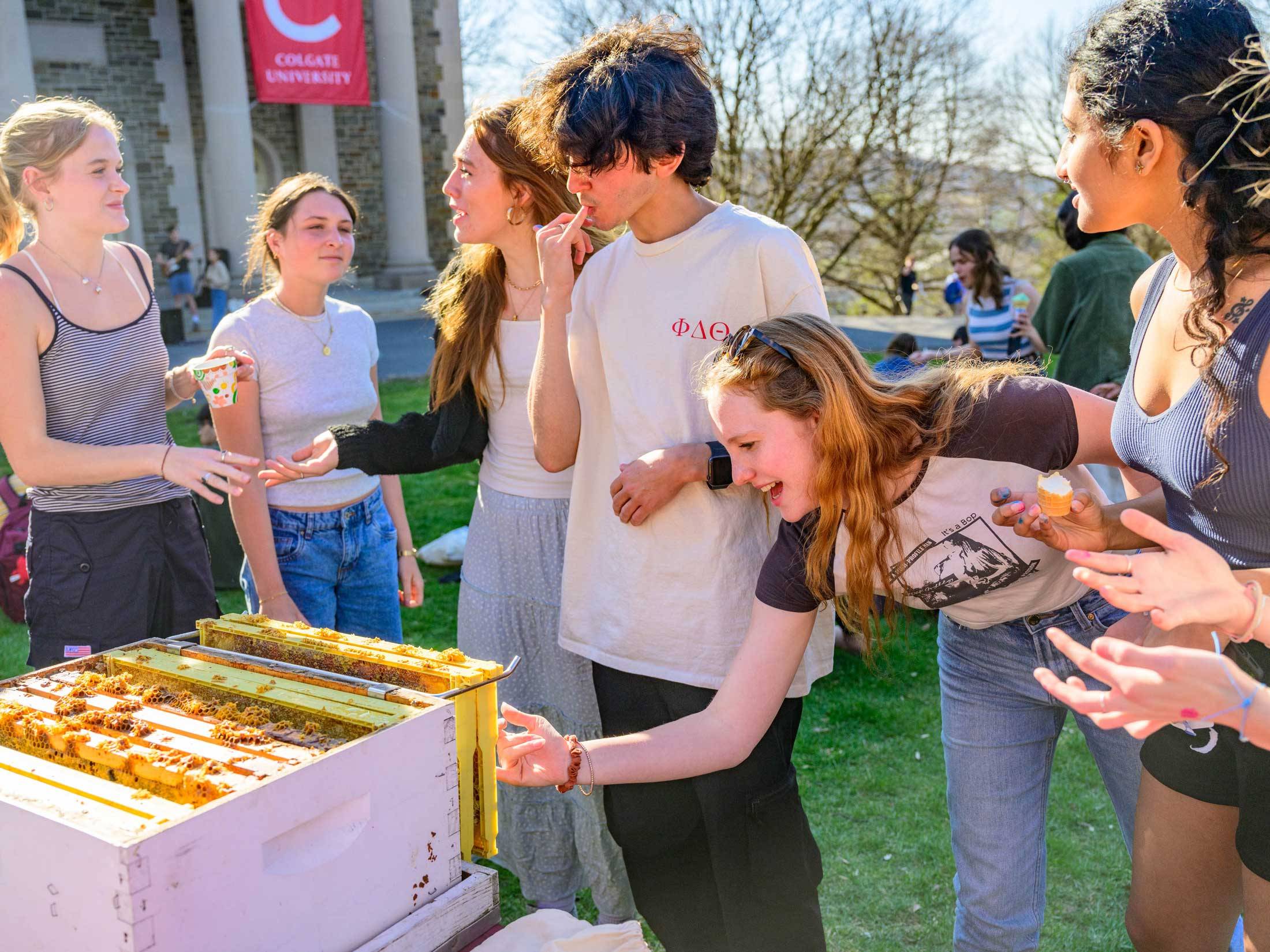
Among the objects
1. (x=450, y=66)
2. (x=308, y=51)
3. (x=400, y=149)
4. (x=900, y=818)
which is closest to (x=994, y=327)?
(x=900, y=818)

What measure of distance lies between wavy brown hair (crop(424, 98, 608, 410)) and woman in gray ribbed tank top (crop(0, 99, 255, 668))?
1.81ft

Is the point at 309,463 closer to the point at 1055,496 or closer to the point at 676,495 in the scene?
the point at 676,495

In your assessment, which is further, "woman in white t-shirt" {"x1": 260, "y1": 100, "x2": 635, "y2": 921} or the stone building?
the stone building

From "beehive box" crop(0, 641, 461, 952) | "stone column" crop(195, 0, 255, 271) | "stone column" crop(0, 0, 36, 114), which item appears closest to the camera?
"beehive box" crop(0, 641, 461, 952)

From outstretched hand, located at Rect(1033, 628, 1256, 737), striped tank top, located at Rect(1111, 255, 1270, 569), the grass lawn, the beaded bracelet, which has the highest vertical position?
striped tank top, located at Rect(1111, 255, 1270, 569)

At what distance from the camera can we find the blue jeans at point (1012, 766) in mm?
2113

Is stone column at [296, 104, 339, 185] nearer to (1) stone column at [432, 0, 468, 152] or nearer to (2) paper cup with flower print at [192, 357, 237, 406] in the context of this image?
(1) stone column at [432, 0, 468, 152]

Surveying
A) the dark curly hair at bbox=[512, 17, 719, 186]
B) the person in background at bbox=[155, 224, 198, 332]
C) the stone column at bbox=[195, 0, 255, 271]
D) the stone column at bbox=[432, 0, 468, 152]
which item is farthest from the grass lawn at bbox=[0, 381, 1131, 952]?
the stone column at bbox=[432, 0, 468, 152]

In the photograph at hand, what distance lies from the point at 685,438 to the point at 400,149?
58.4ft

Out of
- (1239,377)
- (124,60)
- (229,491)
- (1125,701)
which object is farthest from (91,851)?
(124,60)

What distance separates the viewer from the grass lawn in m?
3.13

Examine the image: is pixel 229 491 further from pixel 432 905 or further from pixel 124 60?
pixel 124 60

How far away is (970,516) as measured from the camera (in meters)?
1.98

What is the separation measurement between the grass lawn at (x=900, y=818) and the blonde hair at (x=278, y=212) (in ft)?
7.15
